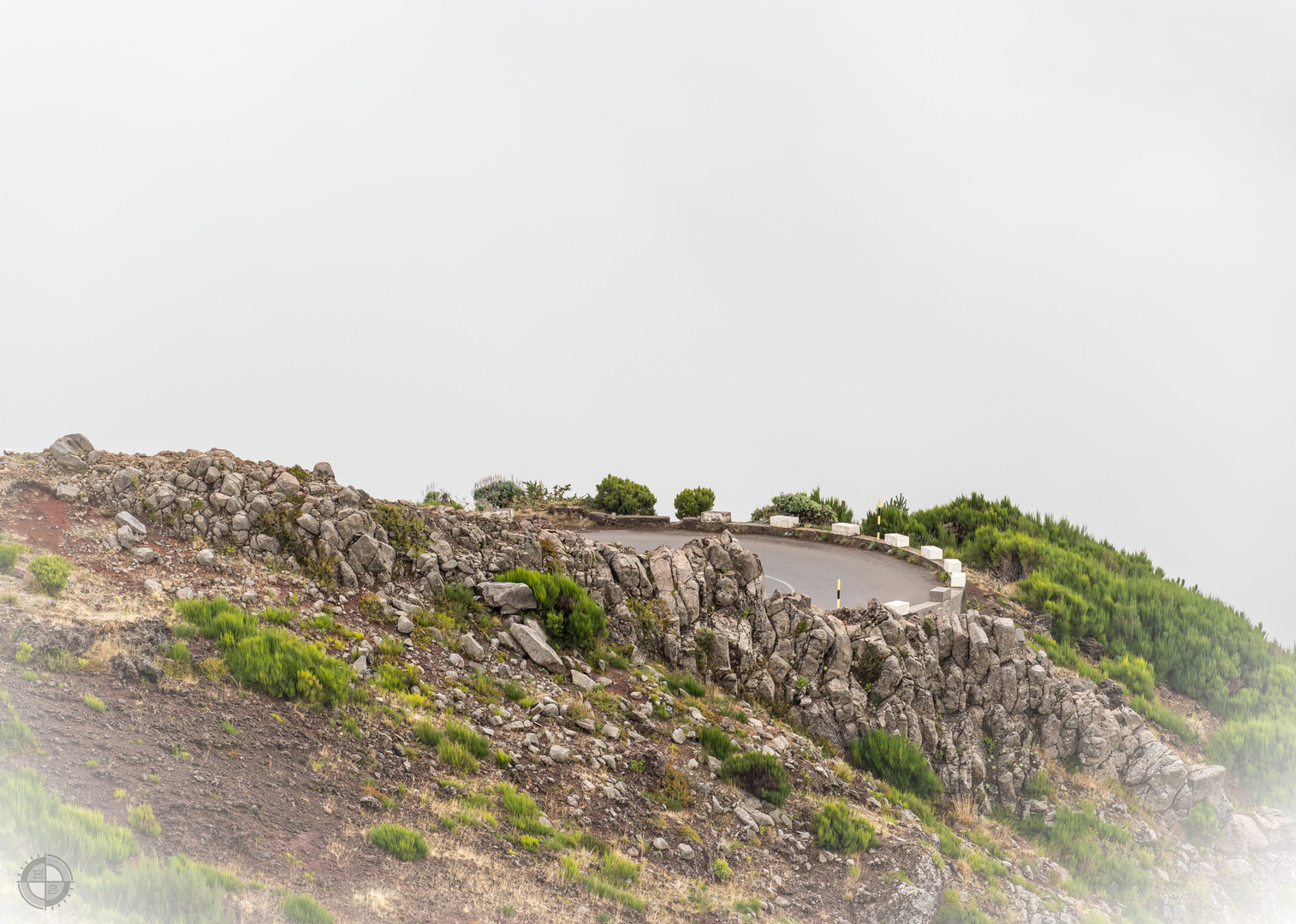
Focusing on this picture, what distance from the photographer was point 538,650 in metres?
16.0

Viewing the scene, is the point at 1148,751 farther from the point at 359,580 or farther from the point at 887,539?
the point at 359,580

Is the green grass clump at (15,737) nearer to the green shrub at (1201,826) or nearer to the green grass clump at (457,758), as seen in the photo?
the green grass clump at (457,758)

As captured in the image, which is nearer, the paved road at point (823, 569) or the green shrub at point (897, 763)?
the green shrub at point (897, 763)

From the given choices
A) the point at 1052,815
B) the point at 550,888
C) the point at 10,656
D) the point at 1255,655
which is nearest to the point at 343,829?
the point at 550,888

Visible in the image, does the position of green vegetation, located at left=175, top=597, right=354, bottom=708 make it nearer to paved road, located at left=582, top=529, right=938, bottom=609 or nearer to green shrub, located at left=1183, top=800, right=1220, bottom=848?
paved road, located at left=582, top=529, right=938, bottom=609

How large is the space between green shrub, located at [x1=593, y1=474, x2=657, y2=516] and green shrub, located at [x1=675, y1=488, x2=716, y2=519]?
1.01 meters

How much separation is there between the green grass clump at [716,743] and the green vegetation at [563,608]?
333cm

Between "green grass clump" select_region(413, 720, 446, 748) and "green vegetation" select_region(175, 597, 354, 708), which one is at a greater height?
"green vegetation" select_region(175, 597, 354, 708)

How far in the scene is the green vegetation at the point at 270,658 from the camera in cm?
1232

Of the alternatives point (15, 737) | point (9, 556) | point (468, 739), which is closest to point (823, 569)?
point (468, 739)

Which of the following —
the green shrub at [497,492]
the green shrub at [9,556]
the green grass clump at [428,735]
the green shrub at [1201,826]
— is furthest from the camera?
the green shrub at [497,492]

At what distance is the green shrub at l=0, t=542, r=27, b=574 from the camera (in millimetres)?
13337

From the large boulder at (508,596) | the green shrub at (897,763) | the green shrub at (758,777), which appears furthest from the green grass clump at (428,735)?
the green shrub at (897,763)

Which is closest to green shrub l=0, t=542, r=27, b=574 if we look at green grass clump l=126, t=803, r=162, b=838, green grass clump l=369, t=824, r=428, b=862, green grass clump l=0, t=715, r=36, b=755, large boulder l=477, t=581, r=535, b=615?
green grass clump l=0, t=715, r=36, b=755
